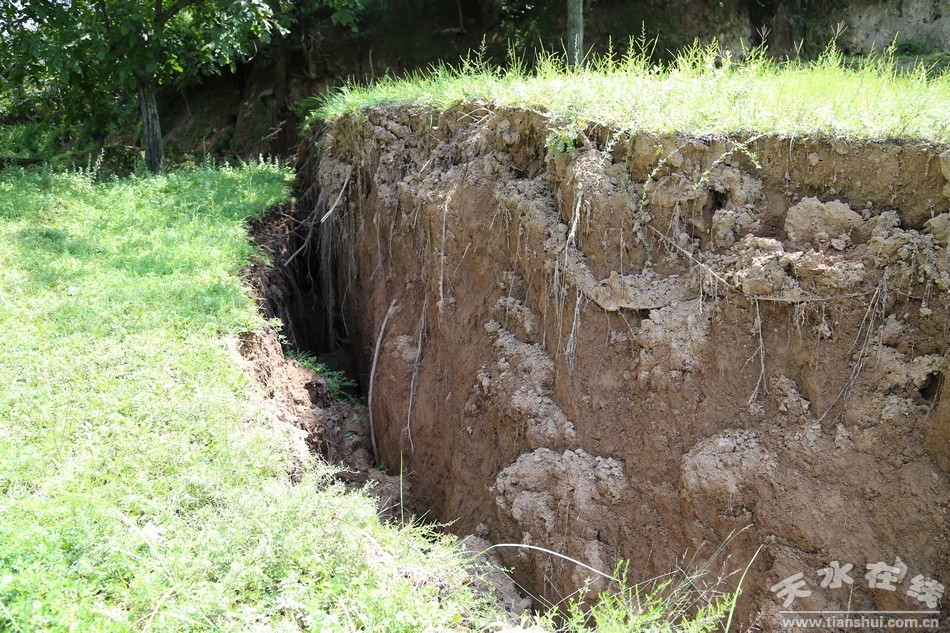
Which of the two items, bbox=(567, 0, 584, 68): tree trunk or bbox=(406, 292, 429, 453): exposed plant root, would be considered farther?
bbox=(567, 0, 584, 68): tree trunk

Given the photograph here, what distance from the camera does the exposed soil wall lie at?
3.32m

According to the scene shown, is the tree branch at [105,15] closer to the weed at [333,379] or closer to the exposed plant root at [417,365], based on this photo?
the weed at [333,379]

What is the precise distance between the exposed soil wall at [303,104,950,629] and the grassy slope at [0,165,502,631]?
114 centimetres

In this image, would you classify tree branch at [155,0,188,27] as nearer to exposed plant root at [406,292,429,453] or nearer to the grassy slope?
the grassy slope

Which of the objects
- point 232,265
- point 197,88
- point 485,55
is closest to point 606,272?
point 232,265

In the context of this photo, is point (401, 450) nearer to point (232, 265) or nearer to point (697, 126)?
point (232, 265)

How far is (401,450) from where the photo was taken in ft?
17.4

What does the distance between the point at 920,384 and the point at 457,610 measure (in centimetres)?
256

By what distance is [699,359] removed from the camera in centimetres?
382

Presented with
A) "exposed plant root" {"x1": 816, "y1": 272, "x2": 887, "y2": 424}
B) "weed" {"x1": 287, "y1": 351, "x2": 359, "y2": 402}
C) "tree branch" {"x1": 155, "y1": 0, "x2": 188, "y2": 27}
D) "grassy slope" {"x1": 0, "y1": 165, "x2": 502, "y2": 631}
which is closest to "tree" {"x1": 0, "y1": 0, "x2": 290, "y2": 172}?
"tree branch" {"x1": 155, "y1": 0, "x2": 188, "y2": 27}

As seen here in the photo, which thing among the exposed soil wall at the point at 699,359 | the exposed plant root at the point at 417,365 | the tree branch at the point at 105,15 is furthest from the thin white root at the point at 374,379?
the tree branch at the point at 105,15

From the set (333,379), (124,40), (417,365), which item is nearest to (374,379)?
Answer: (333,379)

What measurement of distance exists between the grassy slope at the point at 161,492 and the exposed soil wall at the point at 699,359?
1.14 meters

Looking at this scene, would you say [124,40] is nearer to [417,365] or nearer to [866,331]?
[417,365]
